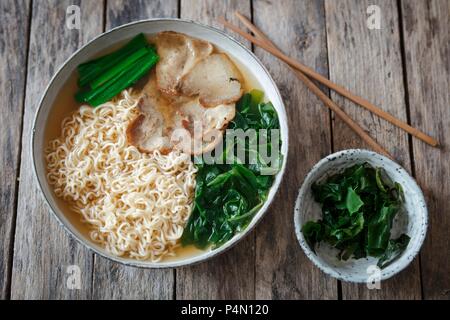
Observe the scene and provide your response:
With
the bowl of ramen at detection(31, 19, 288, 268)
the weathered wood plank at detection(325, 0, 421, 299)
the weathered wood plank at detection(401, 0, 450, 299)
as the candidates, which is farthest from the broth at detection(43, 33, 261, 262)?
the weathered wood plank at detection(401, 0, 450, 299)

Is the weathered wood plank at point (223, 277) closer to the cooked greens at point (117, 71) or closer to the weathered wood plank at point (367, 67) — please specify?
the weathered wood plank at point (367, 67)

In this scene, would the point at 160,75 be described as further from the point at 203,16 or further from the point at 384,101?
the point at 384,101

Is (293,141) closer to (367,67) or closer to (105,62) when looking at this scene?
(367,67)

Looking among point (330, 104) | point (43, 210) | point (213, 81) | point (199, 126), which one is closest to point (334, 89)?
point (330, 104)

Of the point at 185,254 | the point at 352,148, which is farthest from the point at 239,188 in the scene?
the point at 352,148

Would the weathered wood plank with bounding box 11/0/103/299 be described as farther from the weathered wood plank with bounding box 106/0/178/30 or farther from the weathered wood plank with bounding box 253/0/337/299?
the weathered wood plank with bounding box 253/0/337/299

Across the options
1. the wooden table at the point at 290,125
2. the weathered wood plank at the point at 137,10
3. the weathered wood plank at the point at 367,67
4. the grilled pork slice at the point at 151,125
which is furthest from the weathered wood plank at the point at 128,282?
the weathered wood plank at the point at 137,10
